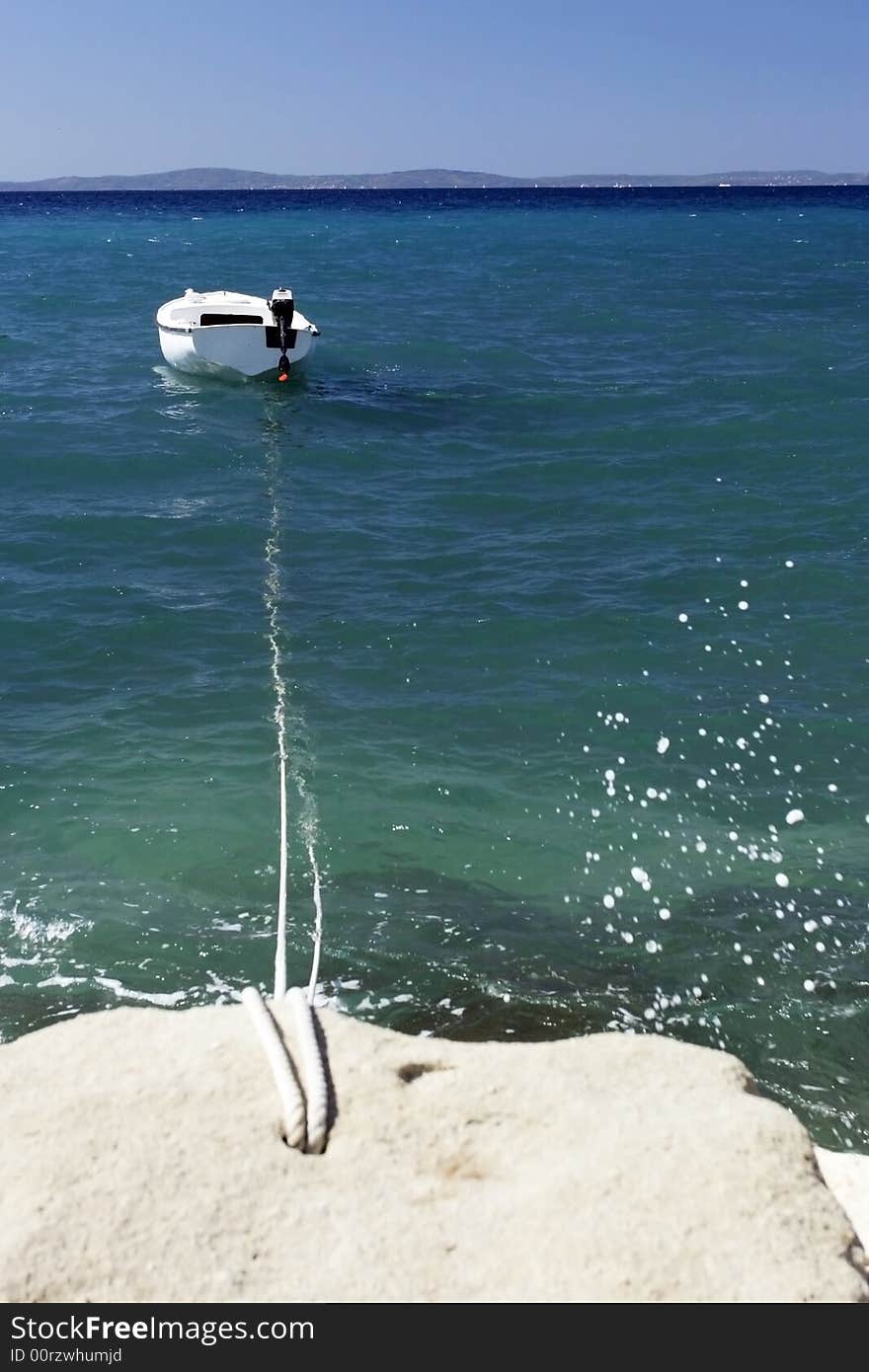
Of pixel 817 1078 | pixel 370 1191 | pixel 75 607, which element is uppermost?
pixel 370 1191

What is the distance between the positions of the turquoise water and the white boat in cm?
49

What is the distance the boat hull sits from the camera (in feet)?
89.7

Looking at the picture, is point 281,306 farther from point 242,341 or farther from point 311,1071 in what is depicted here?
point 311,1071

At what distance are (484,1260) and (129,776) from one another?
7859 millimetres

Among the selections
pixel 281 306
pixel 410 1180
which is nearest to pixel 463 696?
pixel 410 1180

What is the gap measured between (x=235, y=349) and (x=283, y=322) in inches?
51.9

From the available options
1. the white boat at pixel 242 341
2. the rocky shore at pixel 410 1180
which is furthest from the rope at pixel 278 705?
the white boat at pixel 242 341

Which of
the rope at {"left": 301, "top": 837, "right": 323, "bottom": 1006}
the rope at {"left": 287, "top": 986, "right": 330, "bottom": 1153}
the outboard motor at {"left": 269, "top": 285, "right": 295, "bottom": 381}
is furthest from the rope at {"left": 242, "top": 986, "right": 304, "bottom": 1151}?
the outboard motor at {"left": 269, "top": 285, "right": 295, "bottom": 381}

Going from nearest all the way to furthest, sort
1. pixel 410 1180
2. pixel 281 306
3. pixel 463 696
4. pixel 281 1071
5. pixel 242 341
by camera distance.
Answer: pixel 410 1180
pixel 281 1071
pixel 463 696
pixel 281 306
pixel 242 341

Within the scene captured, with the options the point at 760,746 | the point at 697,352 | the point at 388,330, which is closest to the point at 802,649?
the point at 760,746

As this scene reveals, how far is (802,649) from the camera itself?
1358cm

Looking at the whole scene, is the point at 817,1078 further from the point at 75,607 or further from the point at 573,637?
the point at 75,607

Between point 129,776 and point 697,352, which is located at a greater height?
point 697,352

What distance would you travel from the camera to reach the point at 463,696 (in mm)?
12578
